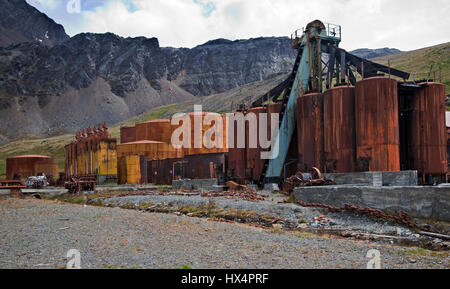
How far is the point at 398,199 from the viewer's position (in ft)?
35.9

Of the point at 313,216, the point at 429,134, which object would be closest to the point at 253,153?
the point at 429,134

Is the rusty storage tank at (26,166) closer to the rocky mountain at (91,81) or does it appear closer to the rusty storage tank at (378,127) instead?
the rusty storage tank at (378,127)

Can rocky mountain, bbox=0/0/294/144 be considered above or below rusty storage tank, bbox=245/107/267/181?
above

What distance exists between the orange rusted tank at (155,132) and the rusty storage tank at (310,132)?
26.8 metres

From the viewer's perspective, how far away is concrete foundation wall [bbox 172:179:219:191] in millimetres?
23719

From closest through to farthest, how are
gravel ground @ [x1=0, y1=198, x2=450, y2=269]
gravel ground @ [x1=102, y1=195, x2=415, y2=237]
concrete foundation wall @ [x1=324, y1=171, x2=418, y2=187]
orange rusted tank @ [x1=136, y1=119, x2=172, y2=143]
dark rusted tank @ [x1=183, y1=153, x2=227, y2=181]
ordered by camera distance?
gravel ground @ [x1=0, y1=198, x2=450, y2=269]
gravel ground @ [x1=102, y1=195, x2=415, y2=237]
concrete foundation wall @ [x1=324, y1=171, x2=418, y2=187]
dark rusted tank @ [x1=183, y1=153, x2=227, y2=181]
orange rusted tank @ [x1=136, y1=119, x2=172, y2=143]

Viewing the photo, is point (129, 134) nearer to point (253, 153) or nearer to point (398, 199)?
point (253, 153)

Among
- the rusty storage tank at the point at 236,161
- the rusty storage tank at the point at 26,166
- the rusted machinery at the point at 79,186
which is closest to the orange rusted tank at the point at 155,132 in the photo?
the rusted machinery at the point at 79,186

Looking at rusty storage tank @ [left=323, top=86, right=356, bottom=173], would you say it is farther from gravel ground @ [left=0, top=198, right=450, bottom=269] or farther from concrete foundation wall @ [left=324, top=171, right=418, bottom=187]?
gravel ground @ [left=0, top=198, right=450, bottom=269]

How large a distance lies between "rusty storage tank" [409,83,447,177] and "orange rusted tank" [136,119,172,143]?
30.8 meters

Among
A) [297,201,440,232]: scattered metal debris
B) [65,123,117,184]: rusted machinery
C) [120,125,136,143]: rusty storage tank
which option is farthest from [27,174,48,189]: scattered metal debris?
[297,201,440,232]: scattered metal debris

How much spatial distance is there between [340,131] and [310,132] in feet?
6.35

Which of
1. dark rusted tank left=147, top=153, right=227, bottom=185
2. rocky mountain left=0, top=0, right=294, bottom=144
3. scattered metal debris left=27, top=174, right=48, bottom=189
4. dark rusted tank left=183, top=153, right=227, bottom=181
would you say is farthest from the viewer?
rocky mountain left=0, top=0, right=294, bottom=144
